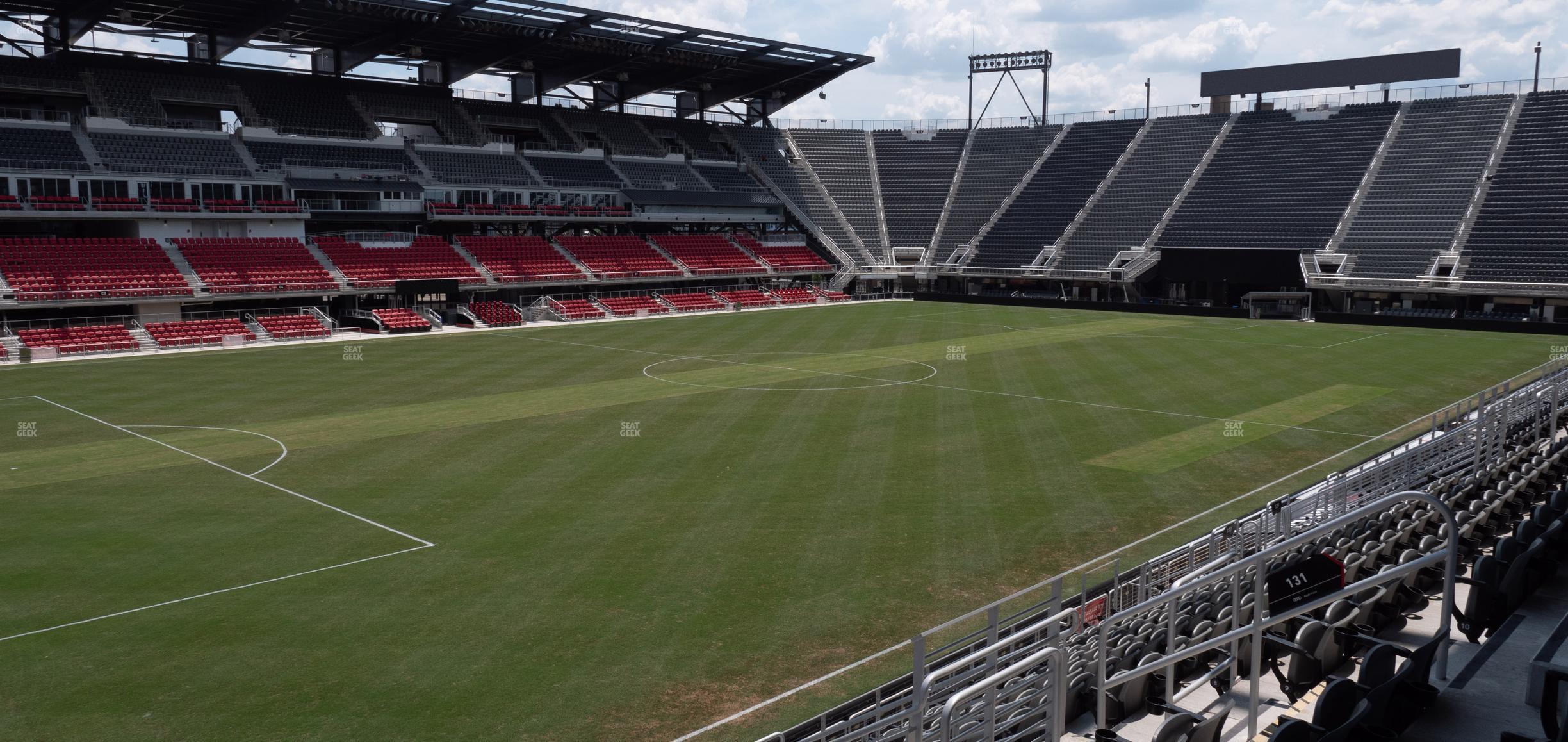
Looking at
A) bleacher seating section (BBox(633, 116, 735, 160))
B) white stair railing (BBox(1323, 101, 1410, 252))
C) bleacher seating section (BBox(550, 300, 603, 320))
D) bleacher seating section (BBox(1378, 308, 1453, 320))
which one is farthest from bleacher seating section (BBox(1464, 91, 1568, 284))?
bleacher seating section (BBox(633, 116, 735, 160))

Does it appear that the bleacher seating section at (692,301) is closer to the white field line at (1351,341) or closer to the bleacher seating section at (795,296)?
the bleacher seating section at (795,296)

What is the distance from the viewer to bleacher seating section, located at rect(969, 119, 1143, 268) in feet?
255

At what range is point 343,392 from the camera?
32.8 meters

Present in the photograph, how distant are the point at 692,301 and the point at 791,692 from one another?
55.7m

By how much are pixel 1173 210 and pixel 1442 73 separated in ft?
67.7

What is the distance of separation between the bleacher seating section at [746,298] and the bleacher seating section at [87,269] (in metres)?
31.7

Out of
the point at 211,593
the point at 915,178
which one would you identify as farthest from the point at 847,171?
the point at 211,593

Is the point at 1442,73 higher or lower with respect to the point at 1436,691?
higher

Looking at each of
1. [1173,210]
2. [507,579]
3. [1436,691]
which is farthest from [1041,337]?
[1436,691]

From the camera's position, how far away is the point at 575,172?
73188 mm

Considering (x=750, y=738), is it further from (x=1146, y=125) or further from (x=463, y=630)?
(x=1146, y=125)

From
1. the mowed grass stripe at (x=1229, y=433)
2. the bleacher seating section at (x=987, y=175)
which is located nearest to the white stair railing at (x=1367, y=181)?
the bleacher seating section at (x=987, y=175)

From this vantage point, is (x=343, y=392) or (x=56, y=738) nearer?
(x=56, y=738)

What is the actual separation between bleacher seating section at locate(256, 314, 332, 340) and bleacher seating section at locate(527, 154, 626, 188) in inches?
943
